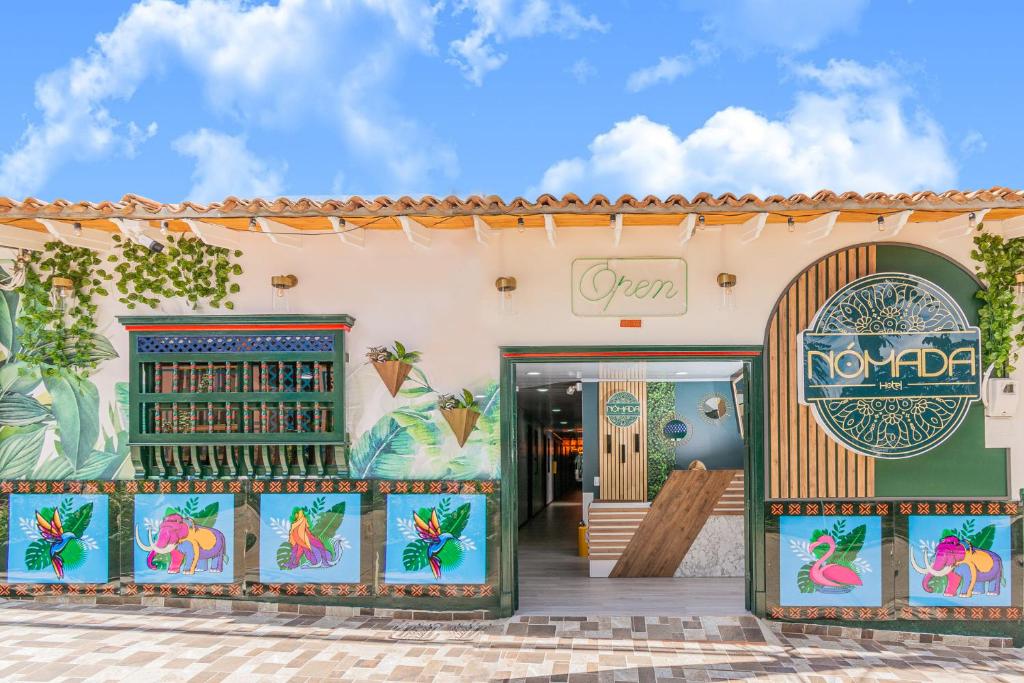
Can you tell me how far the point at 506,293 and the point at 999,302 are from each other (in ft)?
11.9

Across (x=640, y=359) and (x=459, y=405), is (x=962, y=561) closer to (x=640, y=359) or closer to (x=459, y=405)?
(x=640, y=359)

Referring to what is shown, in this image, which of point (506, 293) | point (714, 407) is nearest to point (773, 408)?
point (506, 293)

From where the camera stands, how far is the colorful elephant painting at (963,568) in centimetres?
540

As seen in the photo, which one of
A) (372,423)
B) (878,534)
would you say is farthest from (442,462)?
(878,534)

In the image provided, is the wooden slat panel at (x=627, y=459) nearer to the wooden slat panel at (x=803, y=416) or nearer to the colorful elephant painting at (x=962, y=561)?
the wooden slat panel at (x=803, y=416)

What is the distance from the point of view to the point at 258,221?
5.20m


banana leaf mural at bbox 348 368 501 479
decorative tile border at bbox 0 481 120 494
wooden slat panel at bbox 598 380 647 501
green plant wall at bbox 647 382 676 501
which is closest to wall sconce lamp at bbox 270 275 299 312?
banana leaf mural at bbox 348 368 501 479

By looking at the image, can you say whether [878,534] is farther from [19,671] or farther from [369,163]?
[369,163]

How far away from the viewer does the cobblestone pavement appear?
447 centimetres

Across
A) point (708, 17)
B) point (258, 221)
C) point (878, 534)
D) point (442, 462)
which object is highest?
point (708, 17)

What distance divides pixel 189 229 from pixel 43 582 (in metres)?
3.01

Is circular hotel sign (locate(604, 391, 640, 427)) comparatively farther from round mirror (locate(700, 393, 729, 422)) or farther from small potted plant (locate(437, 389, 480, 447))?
small potted plant (locate(437, 389, 480, 447))

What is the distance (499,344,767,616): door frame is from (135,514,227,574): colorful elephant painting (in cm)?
221

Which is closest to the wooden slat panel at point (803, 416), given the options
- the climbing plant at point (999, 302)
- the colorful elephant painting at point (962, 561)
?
the colorful elephant painting at point (962, 561)
